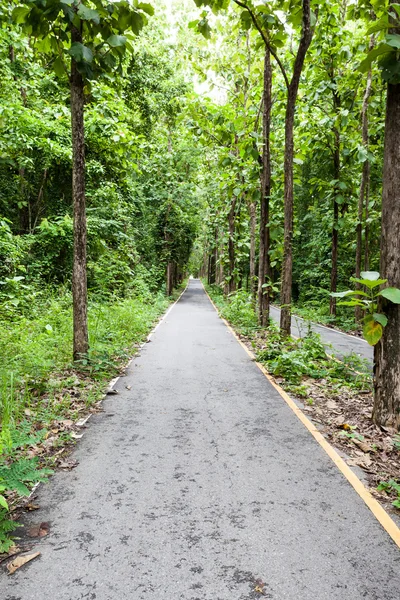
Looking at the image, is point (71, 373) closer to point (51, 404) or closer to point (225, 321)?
→ point (51, 404)

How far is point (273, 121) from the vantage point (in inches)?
692

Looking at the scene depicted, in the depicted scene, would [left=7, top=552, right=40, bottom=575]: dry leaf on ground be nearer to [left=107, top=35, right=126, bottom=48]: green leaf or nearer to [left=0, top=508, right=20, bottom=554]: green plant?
[left=0, top=508, right=20, bottom=554]: green plant

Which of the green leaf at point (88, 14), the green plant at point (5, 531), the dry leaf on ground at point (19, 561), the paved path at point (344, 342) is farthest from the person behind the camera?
the paved path at point (344, 342)

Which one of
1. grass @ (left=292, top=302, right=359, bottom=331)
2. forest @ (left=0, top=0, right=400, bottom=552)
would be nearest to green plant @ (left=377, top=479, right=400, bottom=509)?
forest @ (left=0, top=0, right=400, bottom=552)

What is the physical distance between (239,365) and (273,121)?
12531 mm

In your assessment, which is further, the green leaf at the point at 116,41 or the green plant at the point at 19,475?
the green leaf at the point at 116,41

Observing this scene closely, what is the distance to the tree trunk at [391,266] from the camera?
194 inches

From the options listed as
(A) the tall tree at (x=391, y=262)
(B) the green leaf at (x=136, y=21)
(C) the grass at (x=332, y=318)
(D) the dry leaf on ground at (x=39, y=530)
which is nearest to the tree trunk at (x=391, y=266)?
(A) the tall tree at (x=391, y=262)

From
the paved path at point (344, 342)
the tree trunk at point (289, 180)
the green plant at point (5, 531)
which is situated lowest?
the paved path at point (344, 342)

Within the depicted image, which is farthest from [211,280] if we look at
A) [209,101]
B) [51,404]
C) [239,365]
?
[51,404]

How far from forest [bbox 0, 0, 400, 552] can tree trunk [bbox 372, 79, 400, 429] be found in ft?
0.06

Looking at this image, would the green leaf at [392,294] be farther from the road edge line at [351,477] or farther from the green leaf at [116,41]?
the green leaf at [116,41]

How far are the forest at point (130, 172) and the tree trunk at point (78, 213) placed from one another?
26 mm

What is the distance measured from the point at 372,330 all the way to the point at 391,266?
0.81 m
